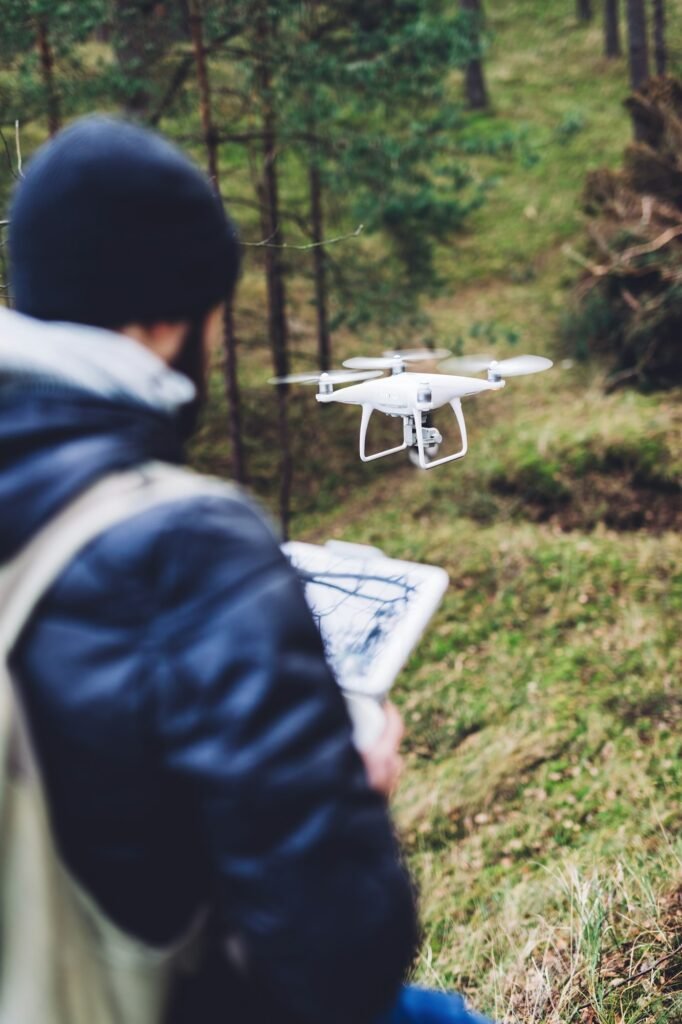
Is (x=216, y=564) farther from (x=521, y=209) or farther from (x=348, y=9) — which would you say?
(x=521, y=209)

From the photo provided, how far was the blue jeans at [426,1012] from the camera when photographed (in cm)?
137

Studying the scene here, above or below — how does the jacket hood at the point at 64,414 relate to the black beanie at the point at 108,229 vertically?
below

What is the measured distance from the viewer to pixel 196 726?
89 centimetres

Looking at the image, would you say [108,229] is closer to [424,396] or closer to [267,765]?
[267,765]

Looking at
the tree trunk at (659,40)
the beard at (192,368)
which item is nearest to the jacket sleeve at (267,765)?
the beard at (192,368)

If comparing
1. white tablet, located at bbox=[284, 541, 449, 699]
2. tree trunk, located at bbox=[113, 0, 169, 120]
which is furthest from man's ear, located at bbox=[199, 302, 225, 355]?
tree trunk, located at bbox=[113, 0, 169, 120]

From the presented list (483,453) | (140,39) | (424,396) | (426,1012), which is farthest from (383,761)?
(483,453)

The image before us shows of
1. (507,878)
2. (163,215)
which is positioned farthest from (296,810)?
(507,878)

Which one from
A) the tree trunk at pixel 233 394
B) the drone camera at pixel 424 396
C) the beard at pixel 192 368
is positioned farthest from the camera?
the tree trunk at pixel 233 394

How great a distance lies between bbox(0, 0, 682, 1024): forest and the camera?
3.85 m

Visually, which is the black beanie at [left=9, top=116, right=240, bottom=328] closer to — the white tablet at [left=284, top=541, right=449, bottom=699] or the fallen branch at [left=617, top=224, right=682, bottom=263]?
the white tablet at [left=284, top=541, right=449, bottom=699]

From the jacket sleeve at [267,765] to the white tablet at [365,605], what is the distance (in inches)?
16.8

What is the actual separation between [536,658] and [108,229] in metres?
6.60

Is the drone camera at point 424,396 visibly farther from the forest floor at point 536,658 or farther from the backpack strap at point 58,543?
the forest floor at point 536,658
